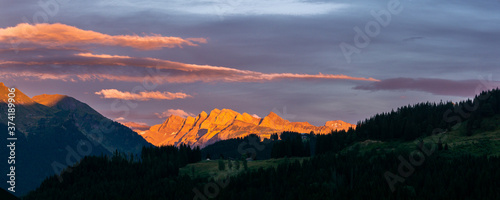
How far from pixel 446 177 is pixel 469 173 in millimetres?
8565

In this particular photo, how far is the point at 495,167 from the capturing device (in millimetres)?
195500

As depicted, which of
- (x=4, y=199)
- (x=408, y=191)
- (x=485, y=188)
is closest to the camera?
(x=4, y=199)

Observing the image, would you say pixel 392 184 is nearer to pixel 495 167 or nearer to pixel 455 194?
pixel 455 194

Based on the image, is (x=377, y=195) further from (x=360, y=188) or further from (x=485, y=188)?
(x=485, y=188)

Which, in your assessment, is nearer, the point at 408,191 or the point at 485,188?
the point at 485,188

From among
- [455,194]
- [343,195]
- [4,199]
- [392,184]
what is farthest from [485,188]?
[4,199]

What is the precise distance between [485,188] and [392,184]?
1368 inches

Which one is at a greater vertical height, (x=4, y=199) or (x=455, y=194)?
(x=4, y=199)

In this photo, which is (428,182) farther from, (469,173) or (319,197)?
(319,197)

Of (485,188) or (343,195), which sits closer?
(485,188)

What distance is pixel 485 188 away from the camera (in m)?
176

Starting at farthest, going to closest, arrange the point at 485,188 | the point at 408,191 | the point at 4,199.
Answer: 1. the point at 408,191
2. the point at 485,188
3. the point at 4,199

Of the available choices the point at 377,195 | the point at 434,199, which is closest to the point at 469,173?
the point at 434,199

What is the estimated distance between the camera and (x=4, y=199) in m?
35.2
